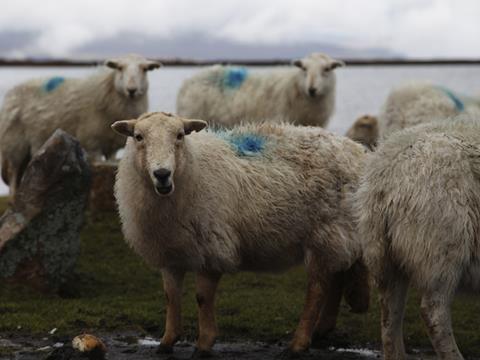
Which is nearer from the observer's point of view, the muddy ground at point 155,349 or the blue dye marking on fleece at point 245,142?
the muddy ground at point 155,349

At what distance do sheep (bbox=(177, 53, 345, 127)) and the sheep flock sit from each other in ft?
20.3

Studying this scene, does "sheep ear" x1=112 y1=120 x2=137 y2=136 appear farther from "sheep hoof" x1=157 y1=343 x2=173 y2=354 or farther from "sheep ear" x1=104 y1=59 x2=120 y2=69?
"sheep ear" x1=104 y1=59 x2=120 y2=69

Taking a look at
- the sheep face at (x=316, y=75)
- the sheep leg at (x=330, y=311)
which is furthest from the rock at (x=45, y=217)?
the sheep face at (x=316, y=75)

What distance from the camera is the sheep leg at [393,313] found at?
7.01m

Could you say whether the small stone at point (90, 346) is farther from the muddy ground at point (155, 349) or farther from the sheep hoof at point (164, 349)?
the sheep hoof at point (164, 349)

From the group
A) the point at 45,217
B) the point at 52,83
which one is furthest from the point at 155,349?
the point at 52,83

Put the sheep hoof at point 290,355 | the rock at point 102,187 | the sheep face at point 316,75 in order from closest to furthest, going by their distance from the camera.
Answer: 1. the sheep hoof at point 290,355
2. the rock at point 102,187
3. the sheep face at point 316,75

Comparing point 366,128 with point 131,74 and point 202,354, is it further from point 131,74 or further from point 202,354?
point 202,354

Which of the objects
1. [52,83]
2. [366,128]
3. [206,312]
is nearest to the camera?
[206,312]

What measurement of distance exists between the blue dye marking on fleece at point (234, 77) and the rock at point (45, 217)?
5657 millimetres

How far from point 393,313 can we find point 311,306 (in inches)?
54.9

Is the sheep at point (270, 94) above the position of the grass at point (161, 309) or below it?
above

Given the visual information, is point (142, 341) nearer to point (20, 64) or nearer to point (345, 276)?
point (345, 276)

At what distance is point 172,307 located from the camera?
825 cm
